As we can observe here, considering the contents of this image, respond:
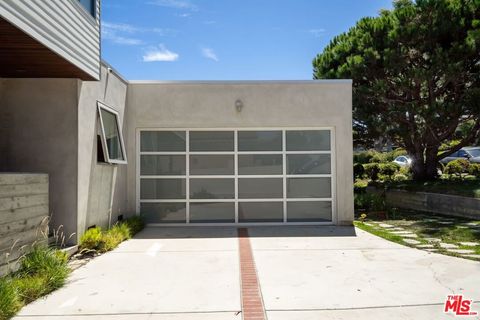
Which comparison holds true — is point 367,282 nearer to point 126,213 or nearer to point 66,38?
point 66,38

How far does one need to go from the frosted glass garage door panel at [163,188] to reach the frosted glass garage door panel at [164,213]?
246 millimetres

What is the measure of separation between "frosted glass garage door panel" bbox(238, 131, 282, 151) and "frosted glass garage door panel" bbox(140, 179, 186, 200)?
194 centimetres

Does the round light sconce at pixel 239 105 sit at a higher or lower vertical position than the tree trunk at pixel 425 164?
higher

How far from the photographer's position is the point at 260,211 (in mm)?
12016

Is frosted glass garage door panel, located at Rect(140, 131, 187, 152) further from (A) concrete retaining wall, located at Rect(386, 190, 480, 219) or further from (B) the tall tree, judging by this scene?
(A) concrete retaining wall, located at Rect(386, 190, 480, 219)

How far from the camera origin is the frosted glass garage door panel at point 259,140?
473 inches

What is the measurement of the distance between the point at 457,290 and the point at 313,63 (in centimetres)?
1512

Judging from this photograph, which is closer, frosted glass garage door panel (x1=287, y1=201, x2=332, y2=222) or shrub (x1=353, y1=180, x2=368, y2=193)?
frosted glass garage door panel (x1=287, y1=201, x2=332, y2=222)

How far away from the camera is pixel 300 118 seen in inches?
464

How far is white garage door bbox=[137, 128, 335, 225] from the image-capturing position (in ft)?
39.2

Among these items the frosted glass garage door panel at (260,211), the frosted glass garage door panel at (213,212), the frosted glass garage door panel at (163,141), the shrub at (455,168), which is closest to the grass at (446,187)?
the shrub at (455,168)

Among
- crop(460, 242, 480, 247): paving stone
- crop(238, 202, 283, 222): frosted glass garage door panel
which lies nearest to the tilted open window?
crop(238, 202, 283, 222): frosted glass garage door panel
